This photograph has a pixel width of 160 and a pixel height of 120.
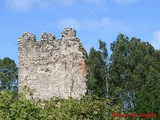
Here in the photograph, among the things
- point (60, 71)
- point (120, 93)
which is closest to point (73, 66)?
point (60, 71)

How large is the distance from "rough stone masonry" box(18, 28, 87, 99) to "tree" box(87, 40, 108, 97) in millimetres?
11040

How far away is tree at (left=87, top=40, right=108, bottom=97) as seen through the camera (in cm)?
2939

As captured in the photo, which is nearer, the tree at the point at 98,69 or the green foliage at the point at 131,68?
the green foliage at the point at 131,68

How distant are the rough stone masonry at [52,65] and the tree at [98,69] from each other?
1104 centimetres

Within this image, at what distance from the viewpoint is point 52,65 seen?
1766 cm

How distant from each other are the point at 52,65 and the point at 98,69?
40.9ft

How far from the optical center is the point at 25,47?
60.0ft

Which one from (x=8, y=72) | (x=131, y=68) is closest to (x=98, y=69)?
(x=131, y=68)

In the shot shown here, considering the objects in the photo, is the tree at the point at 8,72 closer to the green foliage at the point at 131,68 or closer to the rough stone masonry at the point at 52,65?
the green foliage at the point at 131,68

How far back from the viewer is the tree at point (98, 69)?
29386 mm

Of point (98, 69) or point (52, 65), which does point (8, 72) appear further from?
point (52, 65)

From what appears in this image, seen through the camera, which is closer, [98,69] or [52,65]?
[52,65]

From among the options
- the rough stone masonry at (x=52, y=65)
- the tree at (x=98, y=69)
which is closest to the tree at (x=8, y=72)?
the tree at (x=98, y=69)

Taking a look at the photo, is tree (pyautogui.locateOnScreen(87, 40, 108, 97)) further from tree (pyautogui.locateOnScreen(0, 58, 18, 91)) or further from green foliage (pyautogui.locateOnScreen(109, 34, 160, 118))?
tree (pyautogui.locateOnScreen(0, 58, 18, 91))
